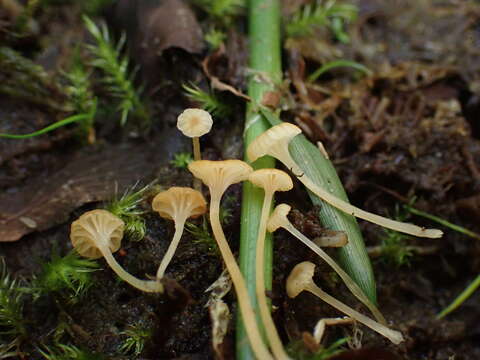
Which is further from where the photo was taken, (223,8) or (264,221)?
(223,8)

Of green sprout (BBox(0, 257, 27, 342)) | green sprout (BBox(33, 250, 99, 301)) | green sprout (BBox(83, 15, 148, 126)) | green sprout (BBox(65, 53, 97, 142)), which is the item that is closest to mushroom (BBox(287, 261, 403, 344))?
green sprout (BBox(33, 250, 99, 301))

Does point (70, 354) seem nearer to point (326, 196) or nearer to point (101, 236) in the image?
point (101, 236)

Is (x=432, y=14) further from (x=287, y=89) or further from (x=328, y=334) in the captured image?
(x=328, y=334)

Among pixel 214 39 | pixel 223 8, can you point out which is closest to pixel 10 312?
pixel 214 39

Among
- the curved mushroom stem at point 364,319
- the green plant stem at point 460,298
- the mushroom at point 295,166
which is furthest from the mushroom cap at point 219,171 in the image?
the green plant stem at point 460,298

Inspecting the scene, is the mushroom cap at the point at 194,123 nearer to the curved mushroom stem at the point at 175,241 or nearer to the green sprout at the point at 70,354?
the curved mushroom stem at the point at 175,241

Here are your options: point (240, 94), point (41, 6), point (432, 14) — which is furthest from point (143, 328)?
point (432, 14)
